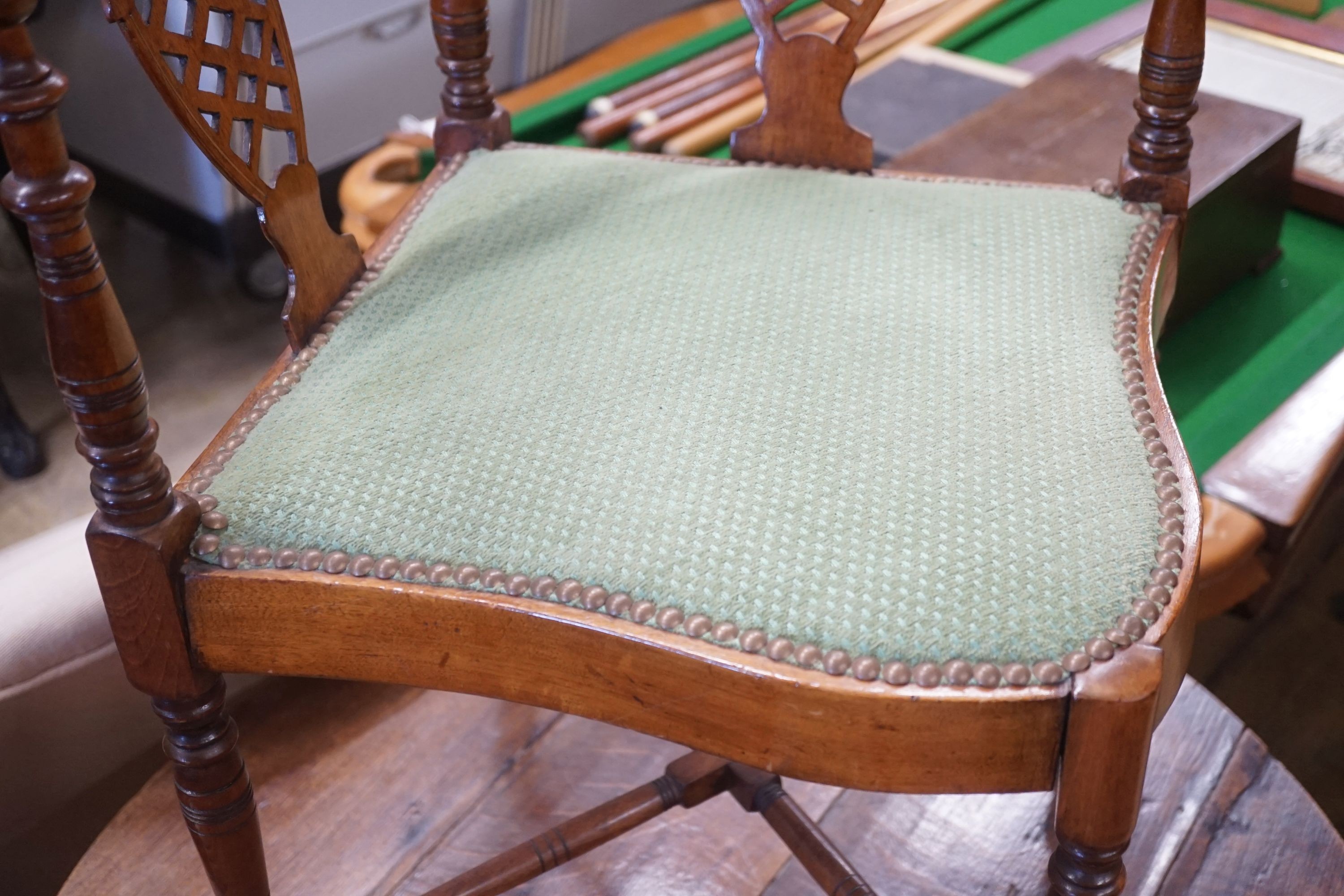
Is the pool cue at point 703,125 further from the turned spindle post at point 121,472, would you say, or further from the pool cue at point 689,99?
the turned spindle post at point 121,472

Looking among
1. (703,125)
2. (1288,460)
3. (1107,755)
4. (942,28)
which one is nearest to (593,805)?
(1107,755)

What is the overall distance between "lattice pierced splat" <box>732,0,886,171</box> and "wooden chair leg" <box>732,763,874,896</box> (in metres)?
0.42

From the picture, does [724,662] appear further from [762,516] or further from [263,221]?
[263,221]

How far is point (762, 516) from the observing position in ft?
1.91

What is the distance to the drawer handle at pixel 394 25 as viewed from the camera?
201cm

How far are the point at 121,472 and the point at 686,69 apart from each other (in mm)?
1328

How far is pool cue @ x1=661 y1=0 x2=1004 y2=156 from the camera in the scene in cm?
153

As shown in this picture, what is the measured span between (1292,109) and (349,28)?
138cm

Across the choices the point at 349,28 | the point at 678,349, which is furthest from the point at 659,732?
the point at 349,28

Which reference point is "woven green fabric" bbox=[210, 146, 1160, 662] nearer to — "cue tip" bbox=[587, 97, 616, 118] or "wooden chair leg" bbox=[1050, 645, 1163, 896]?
"wooden chair leg" bbox=[1050, 645, 1163, 896]

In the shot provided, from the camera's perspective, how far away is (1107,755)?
0.54 metres

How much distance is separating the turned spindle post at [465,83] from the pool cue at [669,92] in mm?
682

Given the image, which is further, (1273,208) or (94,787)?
(1273,208)

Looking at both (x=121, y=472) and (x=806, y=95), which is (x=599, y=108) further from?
(x=121, y=472)
